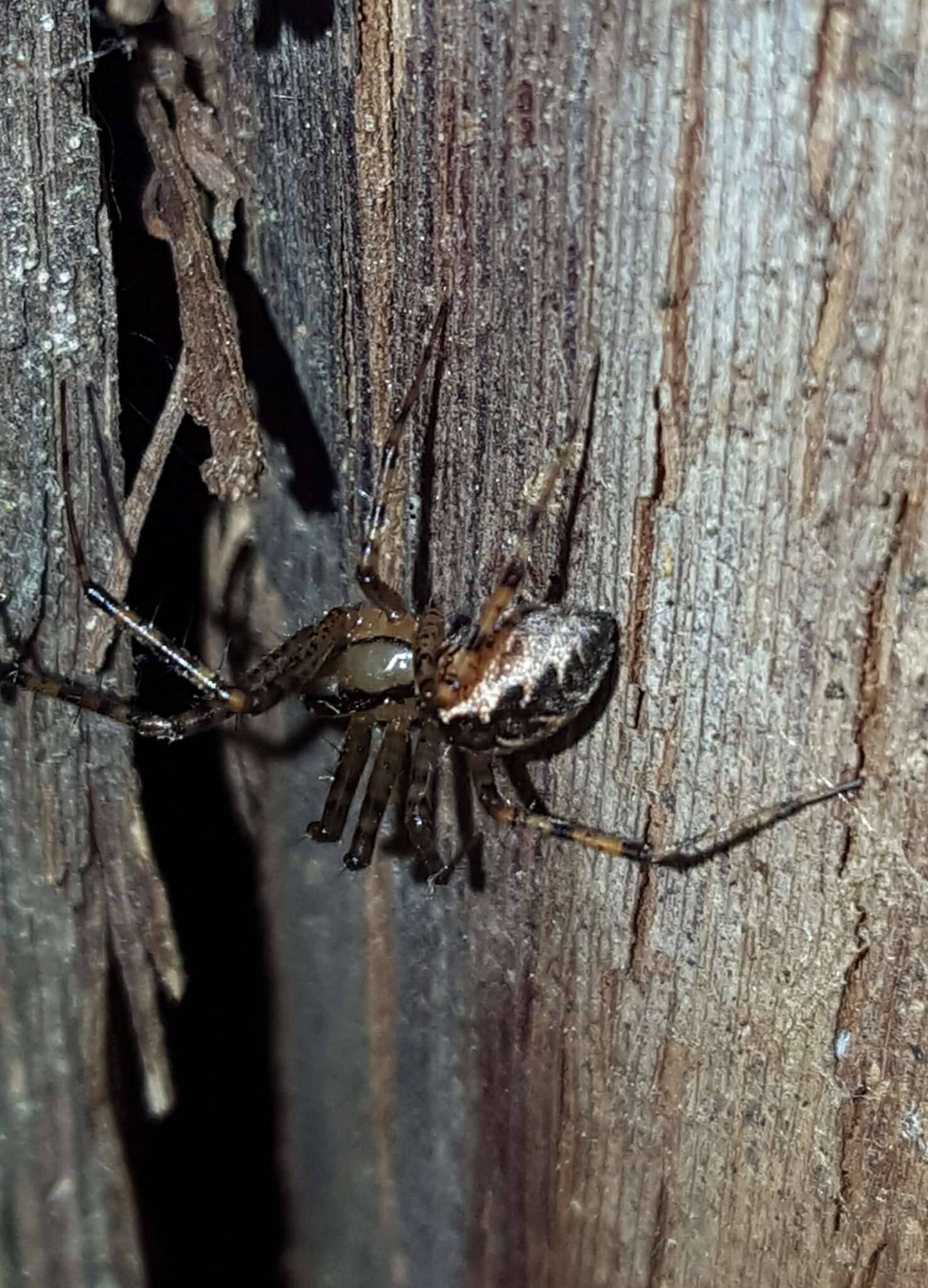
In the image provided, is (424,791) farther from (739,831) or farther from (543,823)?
(739,831)

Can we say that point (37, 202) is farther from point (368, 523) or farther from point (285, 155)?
point (368, 523)

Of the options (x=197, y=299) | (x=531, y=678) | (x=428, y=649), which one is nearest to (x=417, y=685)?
(x=428, y=649)

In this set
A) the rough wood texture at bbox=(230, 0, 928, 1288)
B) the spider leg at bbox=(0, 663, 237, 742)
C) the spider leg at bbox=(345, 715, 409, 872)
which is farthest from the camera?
the spider leg at bbox=(345, 715, 409, 872)

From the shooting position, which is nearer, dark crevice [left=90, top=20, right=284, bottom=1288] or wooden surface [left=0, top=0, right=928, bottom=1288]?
wooden surface [left=0, top=0, right=928, bottom=1288]

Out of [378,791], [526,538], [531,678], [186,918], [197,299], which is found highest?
[197,299]

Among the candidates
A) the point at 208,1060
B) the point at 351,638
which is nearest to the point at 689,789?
the point at 351,638

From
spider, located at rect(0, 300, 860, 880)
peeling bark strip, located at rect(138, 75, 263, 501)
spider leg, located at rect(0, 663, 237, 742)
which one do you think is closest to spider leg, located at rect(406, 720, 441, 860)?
spider, located at rect(0, 300, 860, 880)

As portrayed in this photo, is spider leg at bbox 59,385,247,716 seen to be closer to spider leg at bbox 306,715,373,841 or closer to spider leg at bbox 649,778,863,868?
spider leg at bbox 306,715,373,841
